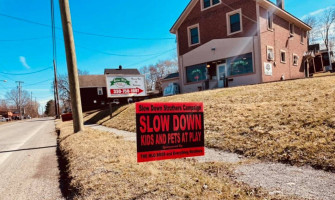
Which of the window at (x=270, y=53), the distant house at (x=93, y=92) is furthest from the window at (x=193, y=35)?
the distant house at (x=93, y=92)

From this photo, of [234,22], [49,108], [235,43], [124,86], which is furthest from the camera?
[49,108]

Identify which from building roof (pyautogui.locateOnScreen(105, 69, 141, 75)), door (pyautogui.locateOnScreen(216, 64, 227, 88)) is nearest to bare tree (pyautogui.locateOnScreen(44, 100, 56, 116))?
building roof (pyautogui.locateOnScreen(105, 69, 141, 75))

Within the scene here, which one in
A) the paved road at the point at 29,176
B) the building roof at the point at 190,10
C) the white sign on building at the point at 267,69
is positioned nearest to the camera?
the paved road at the point at 29,176

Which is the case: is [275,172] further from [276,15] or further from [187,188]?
[276,15]

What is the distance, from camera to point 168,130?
2.93 metres

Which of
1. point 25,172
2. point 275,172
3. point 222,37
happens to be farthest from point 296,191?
point 222,37

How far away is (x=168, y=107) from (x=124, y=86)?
497 inches

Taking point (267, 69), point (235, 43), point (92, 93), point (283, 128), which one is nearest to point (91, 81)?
point (92, 93)

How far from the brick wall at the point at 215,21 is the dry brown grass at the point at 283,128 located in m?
9.83

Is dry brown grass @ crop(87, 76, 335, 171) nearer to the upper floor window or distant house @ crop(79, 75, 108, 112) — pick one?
the upper floor window

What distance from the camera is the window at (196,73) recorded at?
19500mm

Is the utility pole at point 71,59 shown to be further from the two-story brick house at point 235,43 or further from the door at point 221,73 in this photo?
the door at point 221,73

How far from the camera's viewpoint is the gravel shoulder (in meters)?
2.71

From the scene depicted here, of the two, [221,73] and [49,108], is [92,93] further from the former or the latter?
[49,108]
